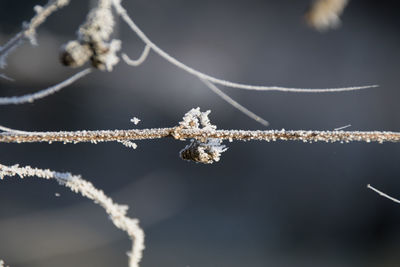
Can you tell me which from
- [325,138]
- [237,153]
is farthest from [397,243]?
[325,138]

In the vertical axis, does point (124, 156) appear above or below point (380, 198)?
above

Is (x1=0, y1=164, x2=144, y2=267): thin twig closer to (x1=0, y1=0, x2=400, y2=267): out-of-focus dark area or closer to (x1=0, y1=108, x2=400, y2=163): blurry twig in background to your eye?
(x1=0, y1=108, x2=400, y2=163): blurry twig in background

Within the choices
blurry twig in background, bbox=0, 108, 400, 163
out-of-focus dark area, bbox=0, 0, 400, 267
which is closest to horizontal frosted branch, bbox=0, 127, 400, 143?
blurry twig in background, bbox=0, 108, 400, 163

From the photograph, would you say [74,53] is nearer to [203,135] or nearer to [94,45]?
[94,45]

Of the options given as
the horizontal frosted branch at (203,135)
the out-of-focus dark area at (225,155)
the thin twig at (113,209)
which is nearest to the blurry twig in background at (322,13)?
the horizontal frosted branch at (203,135)

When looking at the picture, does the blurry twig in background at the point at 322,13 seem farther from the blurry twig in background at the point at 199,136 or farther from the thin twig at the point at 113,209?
the thin twig at the point at 113,209

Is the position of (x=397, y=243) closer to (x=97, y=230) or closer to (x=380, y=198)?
(x=380, y=198)

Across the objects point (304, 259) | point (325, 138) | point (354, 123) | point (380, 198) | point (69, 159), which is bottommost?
point (325, 138)

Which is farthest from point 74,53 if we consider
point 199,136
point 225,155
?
point 225,155
